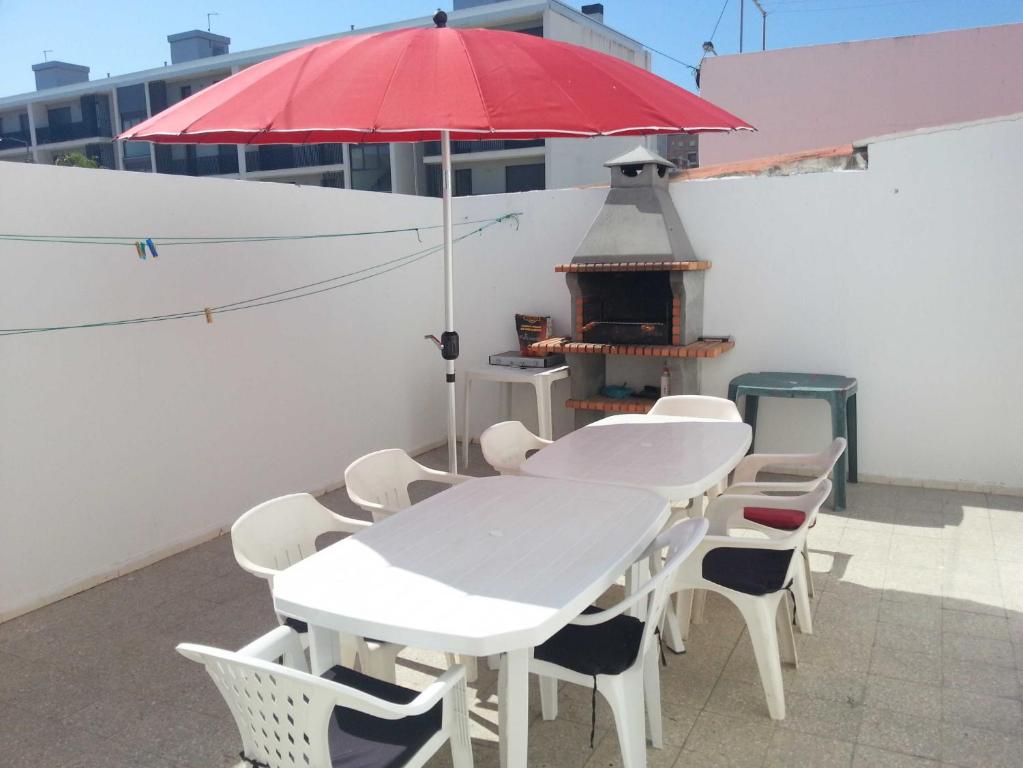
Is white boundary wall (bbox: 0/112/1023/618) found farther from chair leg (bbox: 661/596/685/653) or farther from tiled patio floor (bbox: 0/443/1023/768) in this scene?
chair leg (bbox: 661/596/685/653)

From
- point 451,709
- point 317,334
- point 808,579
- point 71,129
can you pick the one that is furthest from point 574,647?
point 71,129

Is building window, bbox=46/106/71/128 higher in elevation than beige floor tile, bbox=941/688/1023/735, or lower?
higher

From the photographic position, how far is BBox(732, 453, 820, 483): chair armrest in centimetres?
339

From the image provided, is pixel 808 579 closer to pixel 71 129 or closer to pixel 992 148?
pixel 992 148

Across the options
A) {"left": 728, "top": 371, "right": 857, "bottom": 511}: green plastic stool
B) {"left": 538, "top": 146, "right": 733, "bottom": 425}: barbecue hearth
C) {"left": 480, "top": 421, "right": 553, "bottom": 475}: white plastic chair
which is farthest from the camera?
{"left": 538, "top": 146, "right": 733, "bottom": 425}: barbecue hearth

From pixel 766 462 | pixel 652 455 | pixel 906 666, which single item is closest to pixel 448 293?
pixel 652 455

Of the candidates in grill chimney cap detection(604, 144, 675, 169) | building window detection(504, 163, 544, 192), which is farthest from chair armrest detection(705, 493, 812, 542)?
building window detection(504, 163, 544, 192)

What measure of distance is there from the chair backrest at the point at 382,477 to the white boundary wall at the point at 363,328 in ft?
5.04

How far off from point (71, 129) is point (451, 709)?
31937 millimetres

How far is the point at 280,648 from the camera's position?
6.19ft

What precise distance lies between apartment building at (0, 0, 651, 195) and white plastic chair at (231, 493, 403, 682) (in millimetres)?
16294

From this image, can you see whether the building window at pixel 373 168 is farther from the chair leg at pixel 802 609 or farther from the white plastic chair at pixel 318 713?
the white plastic chair at pixel 318 713

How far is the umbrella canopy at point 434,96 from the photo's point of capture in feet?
7.53

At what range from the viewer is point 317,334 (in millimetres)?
5129
